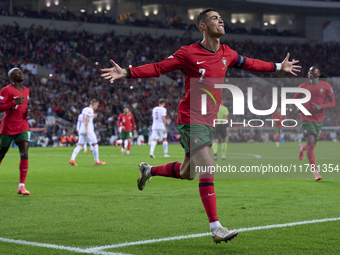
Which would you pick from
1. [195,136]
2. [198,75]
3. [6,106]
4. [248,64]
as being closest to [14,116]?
[6,106]

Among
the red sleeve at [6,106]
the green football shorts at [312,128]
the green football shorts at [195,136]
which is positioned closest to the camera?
the green football shorts at [195,136]

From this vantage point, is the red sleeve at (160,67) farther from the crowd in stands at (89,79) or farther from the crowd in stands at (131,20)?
the crowd in stands at (131,20)

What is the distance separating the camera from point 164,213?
7.43 metres

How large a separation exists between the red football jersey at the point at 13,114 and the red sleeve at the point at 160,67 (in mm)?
4284

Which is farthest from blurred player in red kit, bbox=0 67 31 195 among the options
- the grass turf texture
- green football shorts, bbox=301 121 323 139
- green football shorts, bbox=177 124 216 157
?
green football shorts, bbox=301 121 323 139

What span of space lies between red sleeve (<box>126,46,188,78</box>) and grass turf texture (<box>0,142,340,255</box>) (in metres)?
1.76

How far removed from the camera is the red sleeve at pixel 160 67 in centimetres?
570

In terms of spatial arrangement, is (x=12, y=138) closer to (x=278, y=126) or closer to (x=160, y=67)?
(x=160, y=67)

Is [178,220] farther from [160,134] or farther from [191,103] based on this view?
[160,134]

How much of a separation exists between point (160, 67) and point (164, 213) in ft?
8.07

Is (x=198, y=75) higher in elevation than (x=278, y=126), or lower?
higher

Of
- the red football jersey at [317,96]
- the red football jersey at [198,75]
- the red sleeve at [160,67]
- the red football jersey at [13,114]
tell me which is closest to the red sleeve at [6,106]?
the red football jersey at [13,114]

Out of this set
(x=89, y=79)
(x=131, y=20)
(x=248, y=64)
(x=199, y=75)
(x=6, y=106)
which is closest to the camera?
(x=199, y=75)

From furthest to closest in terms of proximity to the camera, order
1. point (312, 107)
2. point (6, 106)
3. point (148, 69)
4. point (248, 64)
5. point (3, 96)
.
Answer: point (312, 107) → point (3, 96) → point (6, 106) → point (248, 64) → point (148, 69)
